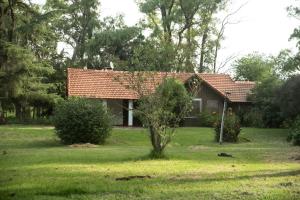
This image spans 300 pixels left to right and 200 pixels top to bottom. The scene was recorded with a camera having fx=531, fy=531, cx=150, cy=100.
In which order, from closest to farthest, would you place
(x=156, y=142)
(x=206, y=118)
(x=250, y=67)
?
1. (x=156, y=142)
2. (x=206, y=118)
3. (x=250, y=67)

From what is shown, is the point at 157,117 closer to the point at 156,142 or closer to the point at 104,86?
the point at 156,142

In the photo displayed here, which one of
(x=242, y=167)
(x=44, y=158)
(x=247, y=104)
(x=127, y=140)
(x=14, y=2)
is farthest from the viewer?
(x=247, y=104)

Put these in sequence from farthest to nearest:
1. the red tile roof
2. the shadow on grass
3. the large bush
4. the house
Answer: the house
the red tile roof
the large bush
the shadow on grass

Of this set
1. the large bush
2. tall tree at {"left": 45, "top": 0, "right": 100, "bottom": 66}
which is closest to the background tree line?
tall tree at {"left": 45, "top": 0, "right": 100, "bottom": 66}

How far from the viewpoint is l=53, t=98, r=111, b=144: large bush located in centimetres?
2664

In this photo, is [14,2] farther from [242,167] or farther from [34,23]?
[242,167]

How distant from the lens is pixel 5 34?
4319 centimetres

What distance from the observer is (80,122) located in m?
26.7

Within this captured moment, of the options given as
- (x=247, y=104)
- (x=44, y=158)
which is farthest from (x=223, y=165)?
(x=247, y=104)

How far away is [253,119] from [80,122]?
2150 cm

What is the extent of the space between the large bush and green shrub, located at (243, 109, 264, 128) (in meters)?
19.3

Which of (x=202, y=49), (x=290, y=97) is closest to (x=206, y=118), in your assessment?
(x=290, y=97)

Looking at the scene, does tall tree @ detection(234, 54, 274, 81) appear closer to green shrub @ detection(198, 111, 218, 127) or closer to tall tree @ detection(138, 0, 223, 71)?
tall tree @ detection(138, 0, 223, 71)

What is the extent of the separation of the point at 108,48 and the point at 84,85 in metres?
17.6
